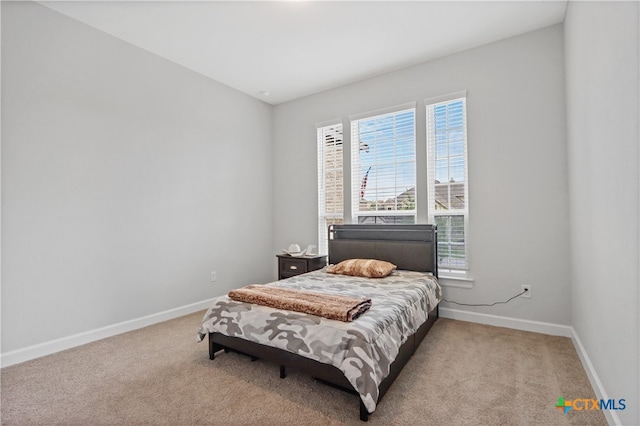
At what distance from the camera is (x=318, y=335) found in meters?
1.91

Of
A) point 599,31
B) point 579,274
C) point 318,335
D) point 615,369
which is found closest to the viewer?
point 615,369

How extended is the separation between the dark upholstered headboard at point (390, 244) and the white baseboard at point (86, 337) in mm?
2024

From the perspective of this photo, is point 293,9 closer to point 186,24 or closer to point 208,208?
point 186,24

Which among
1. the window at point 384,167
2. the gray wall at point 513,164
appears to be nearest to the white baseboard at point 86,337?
the window at point 384,167

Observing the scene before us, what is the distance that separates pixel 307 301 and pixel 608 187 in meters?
1.93

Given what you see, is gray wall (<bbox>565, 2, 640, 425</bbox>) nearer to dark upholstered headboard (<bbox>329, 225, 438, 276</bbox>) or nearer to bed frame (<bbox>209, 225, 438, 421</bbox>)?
bed frame (<bbox>209, 225, 438, 421</bbox>)

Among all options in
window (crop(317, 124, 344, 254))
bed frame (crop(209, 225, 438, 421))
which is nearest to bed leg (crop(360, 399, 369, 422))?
bed frame (crop(209, 225, 438, 421))

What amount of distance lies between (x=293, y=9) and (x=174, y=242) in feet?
9.16

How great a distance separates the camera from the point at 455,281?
136 inches

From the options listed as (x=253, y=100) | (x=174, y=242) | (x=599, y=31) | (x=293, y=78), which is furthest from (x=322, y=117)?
(x=599, y=31)

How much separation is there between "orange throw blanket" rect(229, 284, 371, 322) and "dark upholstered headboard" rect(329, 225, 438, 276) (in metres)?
1.40

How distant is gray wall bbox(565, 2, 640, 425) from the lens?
133 centimetres

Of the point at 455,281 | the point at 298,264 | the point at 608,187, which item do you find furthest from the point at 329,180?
the point at 608,187

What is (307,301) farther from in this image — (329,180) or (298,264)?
(329,180)
